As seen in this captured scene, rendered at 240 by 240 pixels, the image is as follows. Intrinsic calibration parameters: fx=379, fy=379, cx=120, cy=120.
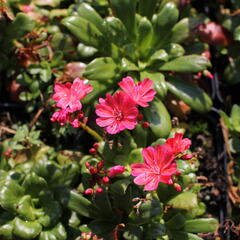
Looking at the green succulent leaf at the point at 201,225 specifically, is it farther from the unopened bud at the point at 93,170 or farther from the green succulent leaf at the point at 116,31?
the green succulent leaf at the point at 116,31

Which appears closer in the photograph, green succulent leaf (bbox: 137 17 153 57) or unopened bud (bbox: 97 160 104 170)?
unopened bud (bbox: 97 160 104 170)

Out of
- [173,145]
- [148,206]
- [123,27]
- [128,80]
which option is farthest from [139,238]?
[123,27]

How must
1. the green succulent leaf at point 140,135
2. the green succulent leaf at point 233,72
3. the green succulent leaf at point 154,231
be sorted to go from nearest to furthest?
the green succulent leaf at point 154,231
the green succulent leaf at point 140,135
the green succulent leaf at point 233,72

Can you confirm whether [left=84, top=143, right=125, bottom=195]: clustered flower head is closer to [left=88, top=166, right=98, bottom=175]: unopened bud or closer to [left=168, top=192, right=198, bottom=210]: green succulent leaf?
[left=88, top=166, right=98, bottom=175]: unopened bud

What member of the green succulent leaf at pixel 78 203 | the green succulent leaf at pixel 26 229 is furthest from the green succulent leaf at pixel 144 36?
the green succulent leaf at pixel 26 229

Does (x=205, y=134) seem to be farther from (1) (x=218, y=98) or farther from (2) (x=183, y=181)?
(2) (x=183, y=181)

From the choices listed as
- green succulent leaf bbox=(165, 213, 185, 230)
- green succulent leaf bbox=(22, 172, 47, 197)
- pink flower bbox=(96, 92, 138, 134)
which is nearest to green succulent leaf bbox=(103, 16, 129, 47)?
pink flower bbox=(96, 92, 138, 134)
